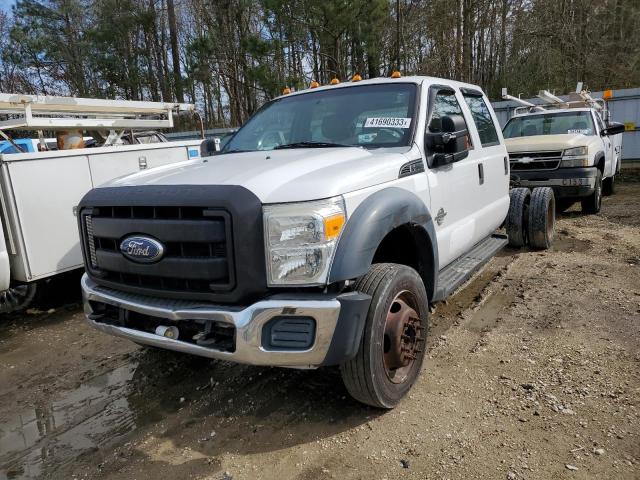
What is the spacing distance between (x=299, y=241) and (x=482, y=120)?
10.3ft

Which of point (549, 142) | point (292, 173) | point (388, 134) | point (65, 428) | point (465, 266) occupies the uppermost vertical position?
point (388, 134)

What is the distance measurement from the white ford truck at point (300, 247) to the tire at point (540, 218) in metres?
2.91

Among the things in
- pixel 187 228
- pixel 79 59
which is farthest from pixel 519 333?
pixel 79 59

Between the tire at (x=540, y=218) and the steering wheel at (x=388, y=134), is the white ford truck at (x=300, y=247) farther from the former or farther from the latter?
the tire at (x=540, y=218)

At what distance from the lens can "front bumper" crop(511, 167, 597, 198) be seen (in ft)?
26.9

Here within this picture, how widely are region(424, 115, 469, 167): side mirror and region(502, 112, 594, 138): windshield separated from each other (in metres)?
6.92

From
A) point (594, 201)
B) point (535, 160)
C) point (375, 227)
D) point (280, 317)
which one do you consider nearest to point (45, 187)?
point (280, 317)

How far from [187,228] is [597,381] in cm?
269

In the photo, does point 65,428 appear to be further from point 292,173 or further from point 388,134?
point 388,134

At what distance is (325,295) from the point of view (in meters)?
2.53

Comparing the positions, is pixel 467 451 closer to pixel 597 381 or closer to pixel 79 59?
pixel 597 381

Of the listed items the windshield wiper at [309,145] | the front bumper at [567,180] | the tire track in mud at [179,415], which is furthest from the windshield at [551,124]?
the windshield wiper at [309,145]

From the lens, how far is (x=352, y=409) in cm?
309

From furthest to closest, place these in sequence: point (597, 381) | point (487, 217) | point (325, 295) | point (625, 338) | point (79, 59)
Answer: point (79, 59) < point (487, 217) < point (625, 338) < point (597, 381) < point (325, 295)
